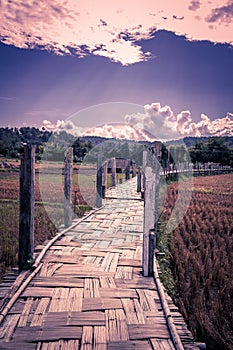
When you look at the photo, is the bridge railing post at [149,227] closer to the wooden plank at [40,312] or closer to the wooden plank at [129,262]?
the wooden plank at [129,262]

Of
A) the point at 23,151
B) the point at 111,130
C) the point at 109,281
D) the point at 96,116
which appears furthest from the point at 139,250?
the point at 111,130

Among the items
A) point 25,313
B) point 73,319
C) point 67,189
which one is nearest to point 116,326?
point 73,319

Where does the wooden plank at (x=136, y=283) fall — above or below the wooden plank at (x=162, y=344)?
above

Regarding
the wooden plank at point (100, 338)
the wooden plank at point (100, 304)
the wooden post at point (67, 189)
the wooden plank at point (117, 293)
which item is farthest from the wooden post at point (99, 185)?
the wooden plank at point (100, 338)

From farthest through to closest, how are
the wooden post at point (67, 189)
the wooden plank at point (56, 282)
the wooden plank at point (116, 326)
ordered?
the wooden post at point (67, 189)
the wooden plank at point (56, 282)
the wooden plank at point (116, 326)

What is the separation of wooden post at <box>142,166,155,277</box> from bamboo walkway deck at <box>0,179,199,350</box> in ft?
0.54

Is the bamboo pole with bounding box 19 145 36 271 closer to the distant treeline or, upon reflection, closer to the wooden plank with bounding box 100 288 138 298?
the wooden plank with bounding box 100 288 138 298

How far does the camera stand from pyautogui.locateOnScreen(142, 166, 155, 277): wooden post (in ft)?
13.6

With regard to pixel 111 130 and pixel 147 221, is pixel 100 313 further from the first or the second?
pixel 111 130

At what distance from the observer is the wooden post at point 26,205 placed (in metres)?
4.09

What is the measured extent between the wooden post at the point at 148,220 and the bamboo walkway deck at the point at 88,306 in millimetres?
165

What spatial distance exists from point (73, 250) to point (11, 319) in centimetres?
220

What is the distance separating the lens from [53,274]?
4.03m

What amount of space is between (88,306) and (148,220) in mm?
1480
